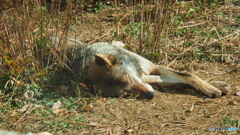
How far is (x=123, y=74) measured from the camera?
611cm

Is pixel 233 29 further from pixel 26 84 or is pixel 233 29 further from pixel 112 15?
pixel 26 84

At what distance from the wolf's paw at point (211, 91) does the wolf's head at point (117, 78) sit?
34.7 inches

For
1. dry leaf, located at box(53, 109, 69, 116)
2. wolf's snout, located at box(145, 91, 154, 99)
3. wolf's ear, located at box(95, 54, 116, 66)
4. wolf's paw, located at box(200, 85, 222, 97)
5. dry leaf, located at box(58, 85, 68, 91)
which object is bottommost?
dry leaf, located at box(53, 109, 69, 116)

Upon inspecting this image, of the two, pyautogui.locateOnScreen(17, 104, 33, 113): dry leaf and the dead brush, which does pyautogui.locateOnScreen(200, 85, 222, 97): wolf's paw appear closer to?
the dead brush

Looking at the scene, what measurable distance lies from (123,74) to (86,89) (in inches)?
29.5

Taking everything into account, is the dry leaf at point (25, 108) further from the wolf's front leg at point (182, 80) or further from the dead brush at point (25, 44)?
the wolf's front leg at point (182, 80)

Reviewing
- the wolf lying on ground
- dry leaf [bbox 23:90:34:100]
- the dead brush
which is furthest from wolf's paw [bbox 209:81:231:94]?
dry leaf [bbox 23:90:34:100]

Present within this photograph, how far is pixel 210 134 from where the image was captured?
4.39 metres

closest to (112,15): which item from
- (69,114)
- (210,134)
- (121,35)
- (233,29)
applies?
(121,35)

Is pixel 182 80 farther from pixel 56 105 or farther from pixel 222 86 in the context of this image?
pixel 56 105

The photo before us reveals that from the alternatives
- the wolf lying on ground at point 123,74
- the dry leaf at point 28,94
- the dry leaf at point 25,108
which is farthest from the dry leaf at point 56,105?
the wolf lying on ground at point 123,74

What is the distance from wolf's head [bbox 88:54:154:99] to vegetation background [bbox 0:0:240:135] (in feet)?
0.55

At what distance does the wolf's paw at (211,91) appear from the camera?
5.64m

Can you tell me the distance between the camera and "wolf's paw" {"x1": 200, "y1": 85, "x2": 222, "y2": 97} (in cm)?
564
